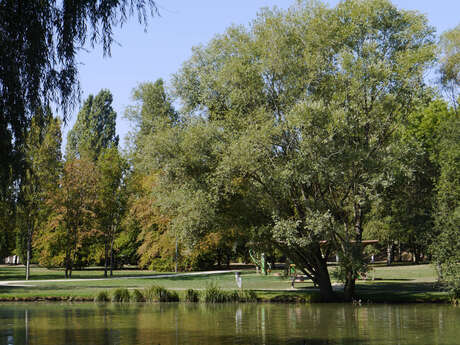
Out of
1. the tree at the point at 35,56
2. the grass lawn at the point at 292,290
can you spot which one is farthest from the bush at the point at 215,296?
the tree at the point at 35,56

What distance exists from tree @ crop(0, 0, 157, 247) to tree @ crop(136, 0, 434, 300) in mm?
13665

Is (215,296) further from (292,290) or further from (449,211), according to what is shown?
(449,211)

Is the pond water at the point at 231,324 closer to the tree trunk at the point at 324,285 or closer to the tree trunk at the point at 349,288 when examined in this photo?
the tree trunk at the point at 349,288

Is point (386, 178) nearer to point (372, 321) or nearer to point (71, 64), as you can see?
point (372, 321)

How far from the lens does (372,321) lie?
63.9 ft

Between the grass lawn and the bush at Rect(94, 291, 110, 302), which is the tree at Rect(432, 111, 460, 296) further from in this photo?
the bush at Rect(94, 291, 110, 302)

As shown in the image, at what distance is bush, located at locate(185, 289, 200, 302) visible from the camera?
92.1ft

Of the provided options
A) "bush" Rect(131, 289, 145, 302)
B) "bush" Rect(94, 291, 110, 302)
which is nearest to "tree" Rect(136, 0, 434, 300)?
"bush" Rect(131, 289, 145, 302)

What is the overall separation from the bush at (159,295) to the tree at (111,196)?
18778 mm

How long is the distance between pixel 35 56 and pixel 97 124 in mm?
66099

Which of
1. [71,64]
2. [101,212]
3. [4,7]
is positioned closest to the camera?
[4,7]

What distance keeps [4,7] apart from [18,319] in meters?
14.8

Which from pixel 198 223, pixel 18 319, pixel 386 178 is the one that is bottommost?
pixel 18 319

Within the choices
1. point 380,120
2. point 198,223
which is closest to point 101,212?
point 198,223
